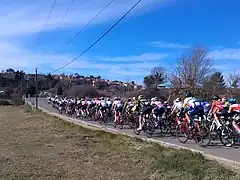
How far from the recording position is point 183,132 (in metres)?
15.7

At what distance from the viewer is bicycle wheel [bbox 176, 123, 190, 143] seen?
15.2 m

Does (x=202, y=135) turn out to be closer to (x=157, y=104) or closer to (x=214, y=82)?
(x=157, y=104)

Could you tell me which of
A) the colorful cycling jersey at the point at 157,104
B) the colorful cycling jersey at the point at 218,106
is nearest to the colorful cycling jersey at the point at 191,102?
the colorful cycling jersey at the point at 218,106

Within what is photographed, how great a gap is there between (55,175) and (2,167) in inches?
84.3

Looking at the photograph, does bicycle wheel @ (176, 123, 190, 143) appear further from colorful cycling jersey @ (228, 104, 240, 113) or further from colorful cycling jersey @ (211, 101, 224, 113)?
colorful cycling jersey @ (228, 104, 240, 113)

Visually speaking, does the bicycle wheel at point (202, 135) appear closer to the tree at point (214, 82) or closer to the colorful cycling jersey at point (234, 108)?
the colorful cycling jersey at point (234, 108)

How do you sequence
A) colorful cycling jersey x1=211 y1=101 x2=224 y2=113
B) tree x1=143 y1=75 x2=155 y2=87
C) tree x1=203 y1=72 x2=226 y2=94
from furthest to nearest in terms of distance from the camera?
tree x1=143 y1=75 x2=155 y2=87 < tree x1=203 y1=72 x2=226 y2=94 < colorful cycling jersey x1=211 y1=101 x2=224 y2=113

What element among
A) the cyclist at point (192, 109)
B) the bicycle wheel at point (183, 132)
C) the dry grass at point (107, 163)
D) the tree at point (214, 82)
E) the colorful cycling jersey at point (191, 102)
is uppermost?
the tree at point (214, 82)

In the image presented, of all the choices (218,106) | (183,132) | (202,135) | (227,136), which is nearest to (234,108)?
(218,106)

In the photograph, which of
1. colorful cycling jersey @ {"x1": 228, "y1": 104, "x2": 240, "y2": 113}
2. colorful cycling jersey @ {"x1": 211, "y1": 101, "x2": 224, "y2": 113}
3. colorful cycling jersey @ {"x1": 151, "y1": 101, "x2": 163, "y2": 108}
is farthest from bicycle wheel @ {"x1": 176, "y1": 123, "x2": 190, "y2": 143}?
colorful cycling jersey @ {"x1": 151, "y1": 101, "x2": 163, "y2": 108}

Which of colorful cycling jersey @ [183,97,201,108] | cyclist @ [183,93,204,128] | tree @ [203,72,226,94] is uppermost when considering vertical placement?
tree @ [203,72,226,94]

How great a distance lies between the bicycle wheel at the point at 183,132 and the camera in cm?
1520

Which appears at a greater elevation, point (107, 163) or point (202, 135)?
point (202, 135)

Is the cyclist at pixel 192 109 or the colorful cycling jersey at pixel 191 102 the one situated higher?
the colorful cycling jersey at pixel 191 102
